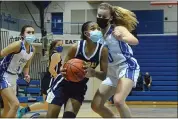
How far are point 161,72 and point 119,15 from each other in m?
16.0

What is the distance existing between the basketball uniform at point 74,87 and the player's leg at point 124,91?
17.2 inches

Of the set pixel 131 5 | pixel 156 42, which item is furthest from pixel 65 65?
pixel 131 5

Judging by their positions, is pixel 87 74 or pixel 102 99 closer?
pixel 87 74

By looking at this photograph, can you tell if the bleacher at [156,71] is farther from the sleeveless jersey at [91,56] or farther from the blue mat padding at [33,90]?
the sleeveless jersey at [91,56]

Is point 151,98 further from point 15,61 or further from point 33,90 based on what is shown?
point 15,61

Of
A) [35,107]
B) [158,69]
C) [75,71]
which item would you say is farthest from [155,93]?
[75,71]

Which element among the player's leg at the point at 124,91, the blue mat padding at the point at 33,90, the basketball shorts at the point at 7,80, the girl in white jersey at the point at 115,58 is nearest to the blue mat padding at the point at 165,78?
the blue mat padding at the point at 33,90

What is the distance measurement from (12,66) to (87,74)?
1830 mm

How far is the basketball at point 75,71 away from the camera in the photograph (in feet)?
16.4

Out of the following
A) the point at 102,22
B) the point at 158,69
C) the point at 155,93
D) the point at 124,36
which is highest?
the point at 102,22

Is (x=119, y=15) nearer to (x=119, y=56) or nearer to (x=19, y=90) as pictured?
(x=119, y=56)

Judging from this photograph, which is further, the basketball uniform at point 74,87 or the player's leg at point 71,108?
the basketball uniform at point 74,87

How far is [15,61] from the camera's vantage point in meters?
6.34

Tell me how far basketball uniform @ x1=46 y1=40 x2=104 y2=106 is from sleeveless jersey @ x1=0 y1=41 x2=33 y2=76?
1.31 metres
